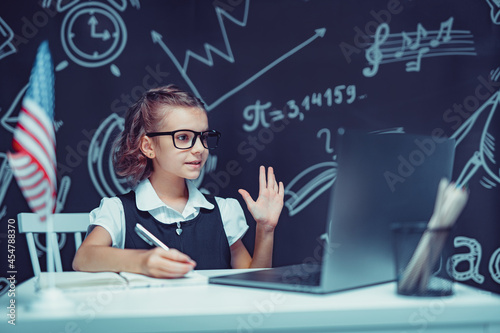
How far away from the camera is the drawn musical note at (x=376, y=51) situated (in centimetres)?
224

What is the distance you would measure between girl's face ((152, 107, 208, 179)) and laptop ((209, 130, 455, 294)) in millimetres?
648

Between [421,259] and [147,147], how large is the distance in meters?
1.14

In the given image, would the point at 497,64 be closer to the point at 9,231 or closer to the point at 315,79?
the point at 315,79

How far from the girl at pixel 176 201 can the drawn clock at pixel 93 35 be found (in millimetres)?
452

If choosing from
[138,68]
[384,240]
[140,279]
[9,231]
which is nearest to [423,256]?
[384,240]

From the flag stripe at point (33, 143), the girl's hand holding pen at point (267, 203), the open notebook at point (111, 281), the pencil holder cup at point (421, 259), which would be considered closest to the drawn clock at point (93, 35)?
the girl's hand holding pen at point (267, 203)

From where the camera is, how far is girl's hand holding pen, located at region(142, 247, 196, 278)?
1008mm

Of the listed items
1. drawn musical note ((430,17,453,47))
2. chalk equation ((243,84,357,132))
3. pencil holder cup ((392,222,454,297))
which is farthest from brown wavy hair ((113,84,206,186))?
drawn musical note ((430,17,453,47))

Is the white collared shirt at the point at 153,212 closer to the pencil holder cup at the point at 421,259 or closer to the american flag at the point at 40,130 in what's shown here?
the american flag at the point at 40,130

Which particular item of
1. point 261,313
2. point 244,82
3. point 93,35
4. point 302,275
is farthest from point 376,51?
point 261,313

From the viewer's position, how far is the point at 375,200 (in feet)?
2.92

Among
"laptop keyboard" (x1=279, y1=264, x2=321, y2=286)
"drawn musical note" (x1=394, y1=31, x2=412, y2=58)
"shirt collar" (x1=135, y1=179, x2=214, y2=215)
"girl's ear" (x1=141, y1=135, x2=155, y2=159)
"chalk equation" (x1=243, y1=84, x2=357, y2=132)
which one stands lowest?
"laptop keyboard" (x1=279, y1=264, x2=321, y2=286)

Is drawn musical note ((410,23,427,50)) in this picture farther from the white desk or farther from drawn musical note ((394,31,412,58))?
the white desk

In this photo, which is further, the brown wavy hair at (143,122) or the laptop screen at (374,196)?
the brown wavy hair at (143,122)
